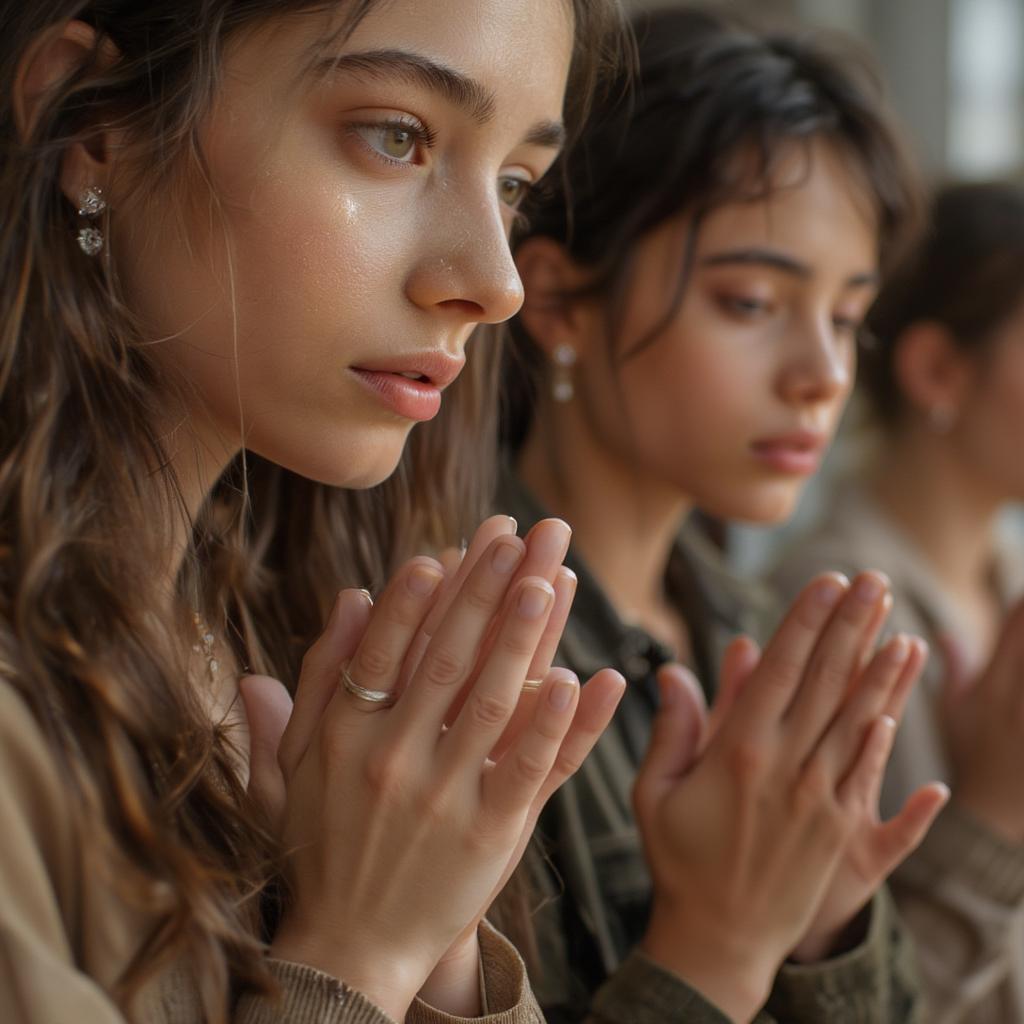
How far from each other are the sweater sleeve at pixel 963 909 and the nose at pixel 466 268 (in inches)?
31.4

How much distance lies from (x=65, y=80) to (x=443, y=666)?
38 centimetres

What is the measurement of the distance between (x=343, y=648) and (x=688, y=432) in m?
0.52

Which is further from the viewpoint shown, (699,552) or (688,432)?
(699,552)

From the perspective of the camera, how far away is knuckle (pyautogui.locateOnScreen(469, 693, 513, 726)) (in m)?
0.70

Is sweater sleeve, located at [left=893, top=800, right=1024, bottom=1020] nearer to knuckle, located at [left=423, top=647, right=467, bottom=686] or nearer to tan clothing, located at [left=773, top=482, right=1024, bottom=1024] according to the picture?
tan clothing, located at [left=773, top=482, right=1024, bottom=1024]

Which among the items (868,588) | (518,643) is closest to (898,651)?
(868,588)

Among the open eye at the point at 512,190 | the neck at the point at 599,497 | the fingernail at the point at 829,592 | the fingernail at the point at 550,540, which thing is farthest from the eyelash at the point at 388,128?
the neck at the point at 599,497

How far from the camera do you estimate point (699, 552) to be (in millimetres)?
1421

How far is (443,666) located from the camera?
0.71 meters

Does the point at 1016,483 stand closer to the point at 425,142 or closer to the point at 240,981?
the point at 425,142

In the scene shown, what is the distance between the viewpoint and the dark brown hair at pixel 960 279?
1736mm

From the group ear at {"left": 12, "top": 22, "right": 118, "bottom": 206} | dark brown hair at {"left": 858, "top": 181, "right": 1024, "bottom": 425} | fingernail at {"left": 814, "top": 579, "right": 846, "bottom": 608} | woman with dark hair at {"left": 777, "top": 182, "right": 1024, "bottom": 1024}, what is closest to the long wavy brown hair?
ear at {"left": 12, "top": 22, "right": 118, "bottom": 206}

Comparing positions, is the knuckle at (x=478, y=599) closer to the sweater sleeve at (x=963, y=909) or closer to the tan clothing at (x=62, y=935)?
the tan clothing at (x=62, y=935)

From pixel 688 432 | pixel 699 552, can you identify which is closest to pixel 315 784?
pixel 688 432
